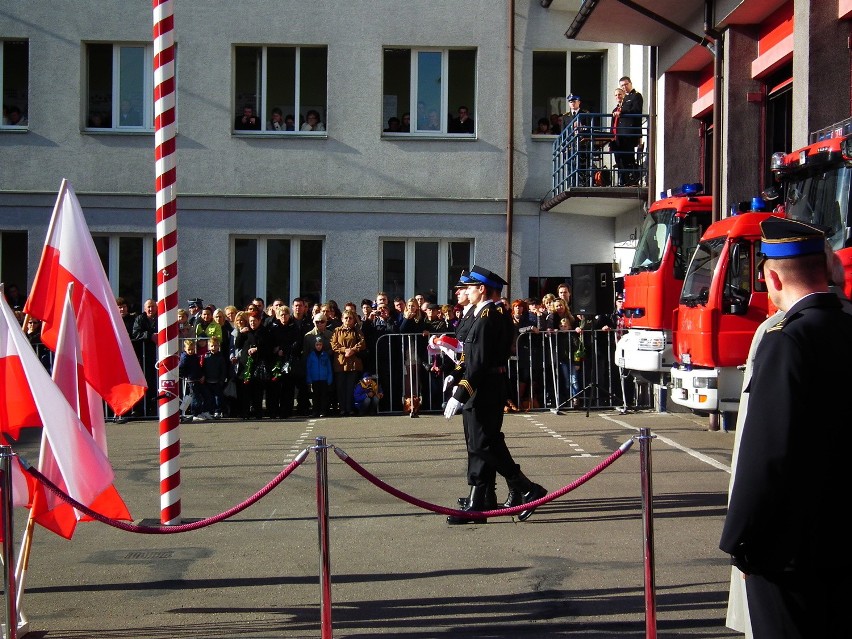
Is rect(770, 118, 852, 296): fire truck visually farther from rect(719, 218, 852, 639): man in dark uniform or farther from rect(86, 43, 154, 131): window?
rect(86, 43, 154, 131): window

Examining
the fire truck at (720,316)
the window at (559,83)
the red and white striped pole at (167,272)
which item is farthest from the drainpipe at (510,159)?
the red and white striped pole at (167,272)

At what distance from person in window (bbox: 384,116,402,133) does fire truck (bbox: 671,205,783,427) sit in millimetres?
9878

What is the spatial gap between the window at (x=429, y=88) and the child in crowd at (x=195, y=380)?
25.8ft

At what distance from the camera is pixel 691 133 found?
18.2m

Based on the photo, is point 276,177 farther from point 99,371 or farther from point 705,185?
point 99,371

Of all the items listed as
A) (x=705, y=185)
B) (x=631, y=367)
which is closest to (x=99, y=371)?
(x=631, y=367)

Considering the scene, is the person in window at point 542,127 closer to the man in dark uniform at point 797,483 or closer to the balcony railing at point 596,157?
the balcony railing at point 596,157

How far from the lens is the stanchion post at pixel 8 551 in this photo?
5.18 metres

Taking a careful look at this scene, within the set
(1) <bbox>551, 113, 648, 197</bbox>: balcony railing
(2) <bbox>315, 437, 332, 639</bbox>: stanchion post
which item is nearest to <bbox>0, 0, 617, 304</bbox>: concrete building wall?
(1) <bbox>551, 113, 648, 197</bbox>: balcony railing

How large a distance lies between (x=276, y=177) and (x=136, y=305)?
3936 millimetres

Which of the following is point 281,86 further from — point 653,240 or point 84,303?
point 84,303

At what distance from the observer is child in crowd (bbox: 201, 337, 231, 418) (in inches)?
608

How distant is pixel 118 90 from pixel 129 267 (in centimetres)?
368

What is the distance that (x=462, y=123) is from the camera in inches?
836
